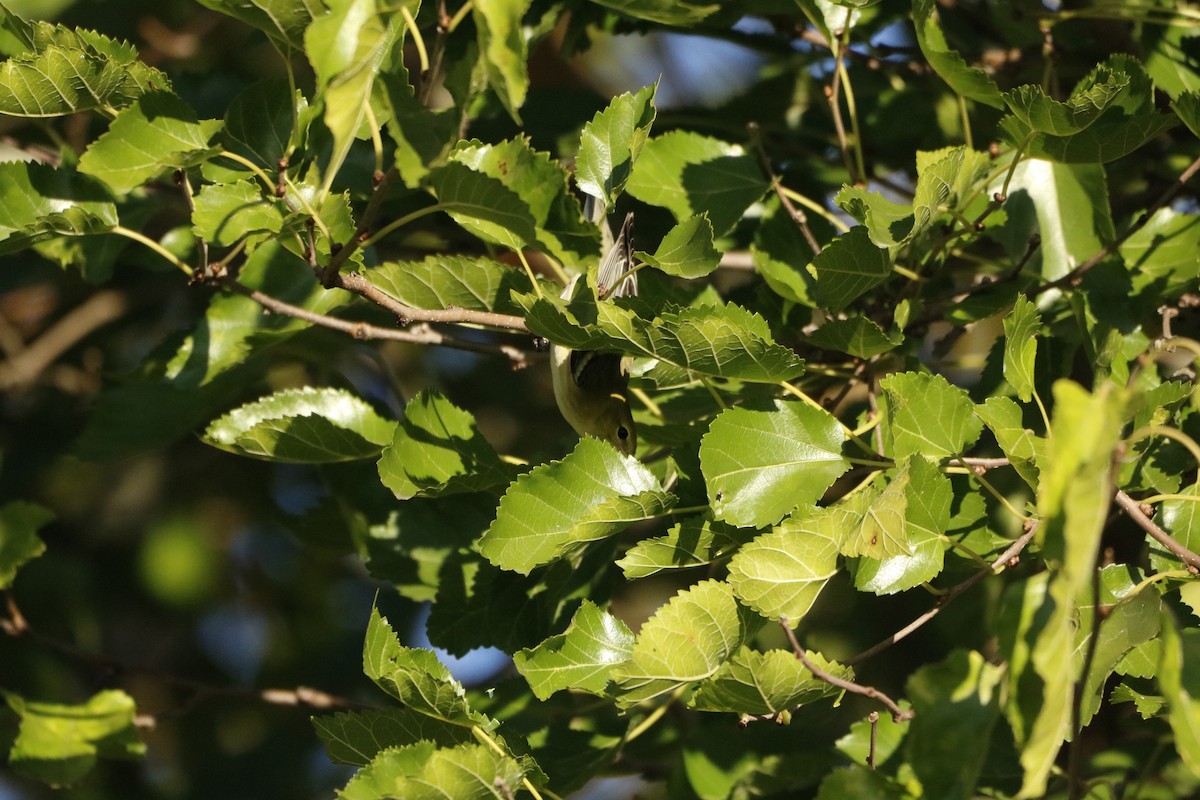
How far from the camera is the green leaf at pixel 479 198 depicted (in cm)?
108

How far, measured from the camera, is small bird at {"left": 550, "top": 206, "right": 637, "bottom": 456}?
1609 mm

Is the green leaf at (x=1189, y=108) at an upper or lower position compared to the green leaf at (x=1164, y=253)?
upper

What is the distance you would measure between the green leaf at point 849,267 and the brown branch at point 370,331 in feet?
1.24

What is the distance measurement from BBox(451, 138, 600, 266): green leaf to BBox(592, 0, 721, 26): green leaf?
0.85 feet

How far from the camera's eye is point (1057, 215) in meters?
1.68

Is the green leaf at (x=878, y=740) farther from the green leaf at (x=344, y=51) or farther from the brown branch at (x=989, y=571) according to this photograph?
the green leaf at (x=344, y=51)

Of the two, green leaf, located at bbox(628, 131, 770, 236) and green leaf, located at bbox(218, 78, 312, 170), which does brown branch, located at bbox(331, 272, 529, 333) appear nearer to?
green leaf, located at bbox(218, 78, 312, 170)

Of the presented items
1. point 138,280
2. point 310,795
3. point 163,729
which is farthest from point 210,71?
point 163,729

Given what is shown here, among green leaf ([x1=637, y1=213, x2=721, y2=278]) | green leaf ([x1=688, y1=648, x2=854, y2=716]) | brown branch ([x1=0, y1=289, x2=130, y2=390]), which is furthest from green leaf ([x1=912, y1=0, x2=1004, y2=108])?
brown branch ([x1=0, y1=289, x2=130, y2=390])

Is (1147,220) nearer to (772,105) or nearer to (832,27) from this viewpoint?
(832,27)

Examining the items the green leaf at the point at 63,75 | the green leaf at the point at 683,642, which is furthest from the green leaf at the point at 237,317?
the green leaf at the point at 683,642

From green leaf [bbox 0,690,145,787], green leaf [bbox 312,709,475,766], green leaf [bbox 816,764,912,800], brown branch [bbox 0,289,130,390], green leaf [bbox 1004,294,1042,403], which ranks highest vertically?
green leaf [bbox 1004,294,1042,403]

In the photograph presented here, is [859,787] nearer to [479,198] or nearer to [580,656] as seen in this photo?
[580,656]

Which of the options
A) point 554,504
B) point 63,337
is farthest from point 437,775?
point 63,337
